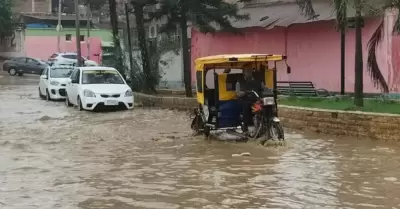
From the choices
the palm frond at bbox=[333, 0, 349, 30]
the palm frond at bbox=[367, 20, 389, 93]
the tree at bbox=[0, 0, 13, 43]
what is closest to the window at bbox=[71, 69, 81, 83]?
the palm frond at bbox=[367, 20, 389, 93]

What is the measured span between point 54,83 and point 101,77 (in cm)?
506

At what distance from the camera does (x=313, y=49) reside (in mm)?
25312

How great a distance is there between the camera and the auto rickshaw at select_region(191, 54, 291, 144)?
A: 13.5 m

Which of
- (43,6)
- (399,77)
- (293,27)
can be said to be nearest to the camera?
(399,77)

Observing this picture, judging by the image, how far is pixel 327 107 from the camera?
1642cm

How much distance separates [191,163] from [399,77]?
11.4 metres

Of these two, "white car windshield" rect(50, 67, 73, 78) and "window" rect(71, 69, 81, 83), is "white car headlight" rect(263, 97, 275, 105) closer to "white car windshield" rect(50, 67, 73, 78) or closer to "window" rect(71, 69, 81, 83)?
"window" rect(71, 69, 81, 83)

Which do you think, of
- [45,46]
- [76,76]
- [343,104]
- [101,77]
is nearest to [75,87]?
[76,76]

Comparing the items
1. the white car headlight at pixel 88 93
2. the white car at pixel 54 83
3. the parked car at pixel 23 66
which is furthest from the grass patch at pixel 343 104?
→ the parked car at pixel 23 66

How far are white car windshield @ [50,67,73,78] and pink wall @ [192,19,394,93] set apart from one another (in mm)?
7182

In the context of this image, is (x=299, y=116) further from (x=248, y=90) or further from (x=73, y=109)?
(x=73, y=109)

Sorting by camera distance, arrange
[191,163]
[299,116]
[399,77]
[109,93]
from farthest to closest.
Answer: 1. [109,93]
2. [399,77]
3. [299,116]
4. [191,163]

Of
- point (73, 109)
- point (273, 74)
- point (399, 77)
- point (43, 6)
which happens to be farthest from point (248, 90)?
point (43, 6)

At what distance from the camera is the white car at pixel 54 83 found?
28.3 metres
